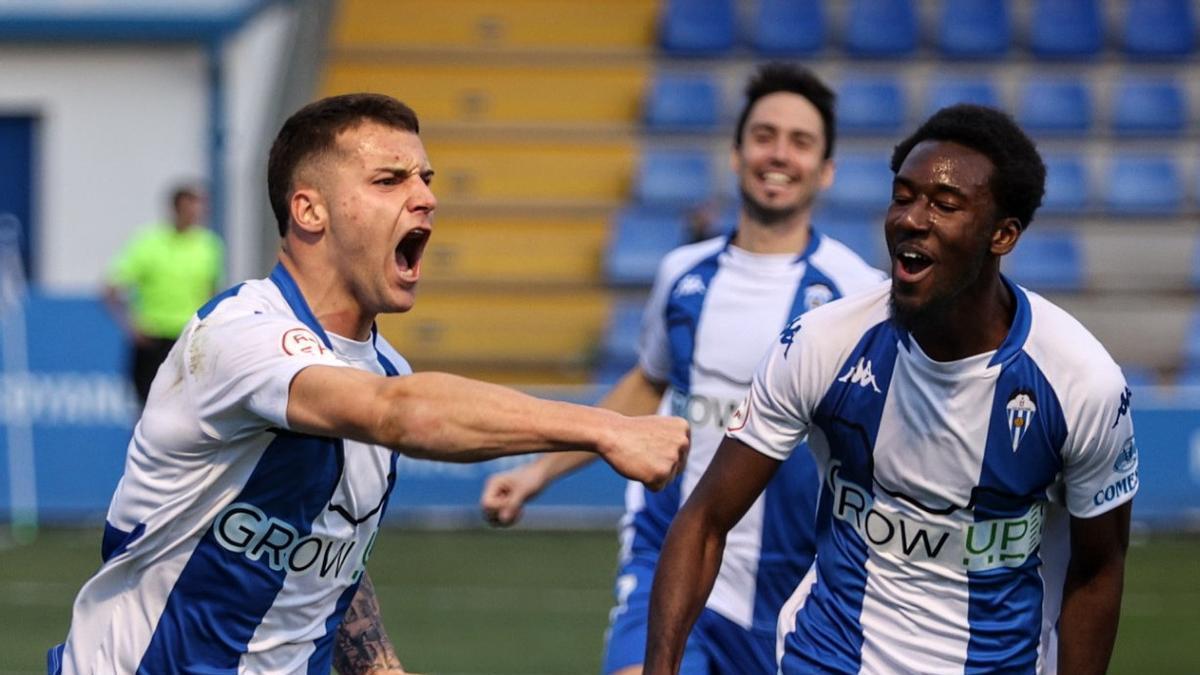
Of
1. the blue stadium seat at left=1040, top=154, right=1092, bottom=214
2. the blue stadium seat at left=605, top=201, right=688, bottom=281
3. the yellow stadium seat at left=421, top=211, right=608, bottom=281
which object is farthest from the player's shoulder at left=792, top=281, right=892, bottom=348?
the blue stadium seat at left=1040, top=154, right=1092, bottom=214

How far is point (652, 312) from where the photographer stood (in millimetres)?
6602

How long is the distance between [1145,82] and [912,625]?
14.6 m

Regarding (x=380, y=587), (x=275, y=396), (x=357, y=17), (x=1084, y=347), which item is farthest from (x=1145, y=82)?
(x=275, y=396)

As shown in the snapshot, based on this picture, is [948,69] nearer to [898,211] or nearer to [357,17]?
[357,17]

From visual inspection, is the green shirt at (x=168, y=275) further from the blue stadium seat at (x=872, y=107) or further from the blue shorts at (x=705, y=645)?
the blue shorts at (x=705, y=645)

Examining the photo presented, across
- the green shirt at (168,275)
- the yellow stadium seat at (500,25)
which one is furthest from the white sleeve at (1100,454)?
the yellow stadium seat at (500,25)

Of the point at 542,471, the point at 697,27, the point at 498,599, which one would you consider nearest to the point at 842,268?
the point at 542,471

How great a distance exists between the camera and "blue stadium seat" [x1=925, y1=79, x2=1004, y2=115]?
58.6 feet

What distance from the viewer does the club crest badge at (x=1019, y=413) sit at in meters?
4.48

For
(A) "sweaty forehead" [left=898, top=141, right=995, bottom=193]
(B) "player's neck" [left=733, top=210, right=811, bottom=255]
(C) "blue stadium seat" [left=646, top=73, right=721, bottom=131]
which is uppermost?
(A) "sweaty forehead" [left=898, top=141, right=995, bottom=193]

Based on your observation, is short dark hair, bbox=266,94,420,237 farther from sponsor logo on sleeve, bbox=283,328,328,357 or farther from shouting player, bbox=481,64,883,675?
shouting player, bbox=481,64,883,675

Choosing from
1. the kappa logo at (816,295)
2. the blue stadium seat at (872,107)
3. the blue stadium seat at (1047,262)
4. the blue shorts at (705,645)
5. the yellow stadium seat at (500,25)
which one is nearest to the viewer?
the blue shorts at (705,645)

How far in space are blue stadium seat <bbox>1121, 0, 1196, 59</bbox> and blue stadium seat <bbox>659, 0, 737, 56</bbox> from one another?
3.68 meters

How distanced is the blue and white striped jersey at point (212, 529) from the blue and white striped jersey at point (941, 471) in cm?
106
